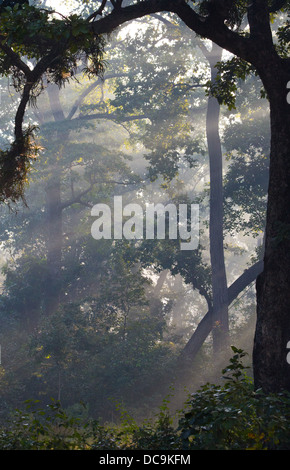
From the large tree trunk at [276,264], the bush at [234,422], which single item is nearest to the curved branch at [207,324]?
the large tree trunk at [276,264]

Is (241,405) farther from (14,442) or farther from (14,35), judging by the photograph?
(14,35)

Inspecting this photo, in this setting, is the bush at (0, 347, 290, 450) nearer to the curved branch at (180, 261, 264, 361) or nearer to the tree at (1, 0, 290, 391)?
the tree at (1, 0, 290, 391)

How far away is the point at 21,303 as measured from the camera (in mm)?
26438

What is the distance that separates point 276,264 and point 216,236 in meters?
16.3

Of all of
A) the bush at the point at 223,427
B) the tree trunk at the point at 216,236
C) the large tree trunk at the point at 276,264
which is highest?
the tree trunk at the point at 216,236

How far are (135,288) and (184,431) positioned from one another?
16.8m

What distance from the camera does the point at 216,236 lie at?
23875mm

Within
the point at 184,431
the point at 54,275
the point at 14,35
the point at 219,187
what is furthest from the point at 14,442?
the point at 54,275

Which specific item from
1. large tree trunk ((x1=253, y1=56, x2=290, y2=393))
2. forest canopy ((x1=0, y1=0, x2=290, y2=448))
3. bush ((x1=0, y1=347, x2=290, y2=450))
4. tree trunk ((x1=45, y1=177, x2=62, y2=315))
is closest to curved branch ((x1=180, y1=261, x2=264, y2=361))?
forest canopy ((x1=0, y1=0, x2=290, y2=448))

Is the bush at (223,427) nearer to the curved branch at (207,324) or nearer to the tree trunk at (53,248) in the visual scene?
the curved branch at (207,324)

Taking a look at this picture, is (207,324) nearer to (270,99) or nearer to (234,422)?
(270,99)

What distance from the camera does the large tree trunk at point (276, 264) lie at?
7359 millimetres

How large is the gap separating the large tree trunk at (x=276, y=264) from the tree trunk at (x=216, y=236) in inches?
580

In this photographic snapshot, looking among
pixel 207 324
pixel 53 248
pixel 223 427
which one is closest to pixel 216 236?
pixel 207 324
